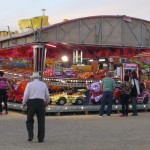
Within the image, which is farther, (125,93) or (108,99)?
(125,93)

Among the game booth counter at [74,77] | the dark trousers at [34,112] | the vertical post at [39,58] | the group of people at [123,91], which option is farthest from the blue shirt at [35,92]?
the vertical post at [39,58]

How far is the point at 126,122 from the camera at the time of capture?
16.9m

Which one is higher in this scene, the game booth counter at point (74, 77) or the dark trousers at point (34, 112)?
the game booth counter at point (74, 77)

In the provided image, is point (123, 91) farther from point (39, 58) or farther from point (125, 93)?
point (39, 58)

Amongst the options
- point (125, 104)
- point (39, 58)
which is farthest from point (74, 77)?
point (125, 104)

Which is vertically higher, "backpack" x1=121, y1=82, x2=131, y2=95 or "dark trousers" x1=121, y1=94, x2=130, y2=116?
"backpack" x1=121, y1=82, x2=131, y2=95

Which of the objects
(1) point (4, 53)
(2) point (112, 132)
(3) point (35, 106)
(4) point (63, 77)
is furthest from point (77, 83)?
(1) point (4, 53)

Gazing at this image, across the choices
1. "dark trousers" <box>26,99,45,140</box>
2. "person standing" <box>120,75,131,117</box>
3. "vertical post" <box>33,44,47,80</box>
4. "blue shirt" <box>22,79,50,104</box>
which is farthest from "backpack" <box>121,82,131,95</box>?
"dark trousers" <box>26,99,45,140</box>

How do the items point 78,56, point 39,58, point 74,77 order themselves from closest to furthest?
point 74,77, point 39,58, point 78,56

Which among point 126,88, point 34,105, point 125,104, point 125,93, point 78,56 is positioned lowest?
point 125,104

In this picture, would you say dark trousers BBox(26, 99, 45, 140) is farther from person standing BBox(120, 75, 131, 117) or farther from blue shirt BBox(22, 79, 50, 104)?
person standing BBox(120, 75, 131, 117)

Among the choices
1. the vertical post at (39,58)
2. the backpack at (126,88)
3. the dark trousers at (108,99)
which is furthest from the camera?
the vertical post at (39,58)

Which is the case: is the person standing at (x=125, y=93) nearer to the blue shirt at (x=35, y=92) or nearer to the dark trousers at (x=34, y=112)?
the blue shirt at (x=35, y=92)

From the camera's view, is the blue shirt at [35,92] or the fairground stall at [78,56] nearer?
the blue shirt at [35,92]
